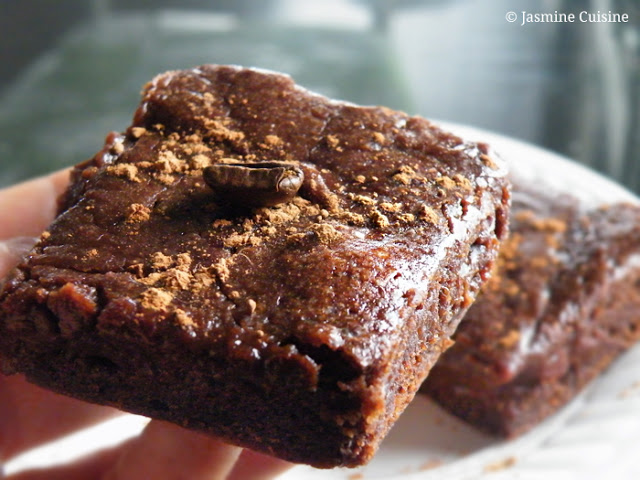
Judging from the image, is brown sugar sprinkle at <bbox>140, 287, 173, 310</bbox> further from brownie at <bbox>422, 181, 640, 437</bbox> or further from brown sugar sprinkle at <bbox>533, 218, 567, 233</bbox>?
brown sugar sprinkle at <bbox>533, 218, 567, 233</bbox>

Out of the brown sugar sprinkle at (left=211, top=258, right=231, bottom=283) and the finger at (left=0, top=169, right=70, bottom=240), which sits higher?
the brown sugar sprinkle at (left=211, top=258, right=231, bottom=283)

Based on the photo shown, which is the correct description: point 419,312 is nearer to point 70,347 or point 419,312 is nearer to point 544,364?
point 70,347

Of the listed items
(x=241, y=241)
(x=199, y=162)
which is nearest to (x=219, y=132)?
(x=199, y=162)

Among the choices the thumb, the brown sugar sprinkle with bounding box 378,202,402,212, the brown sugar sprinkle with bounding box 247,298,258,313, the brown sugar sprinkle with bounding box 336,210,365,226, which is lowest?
the thumb

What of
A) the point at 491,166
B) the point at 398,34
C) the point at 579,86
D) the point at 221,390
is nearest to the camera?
the point at 221,390

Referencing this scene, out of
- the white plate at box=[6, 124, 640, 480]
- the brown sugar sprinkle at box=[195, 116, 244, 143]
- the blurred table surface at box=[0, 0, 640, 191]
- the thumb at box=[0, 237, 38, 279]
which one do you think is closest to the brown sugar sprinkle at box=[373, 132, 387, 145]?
the brown sugar sprinkle at box=[195, 116, 244, 143]

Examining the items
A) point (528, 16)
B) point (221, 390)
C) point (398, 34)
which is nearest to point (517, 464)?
point (221, 390)

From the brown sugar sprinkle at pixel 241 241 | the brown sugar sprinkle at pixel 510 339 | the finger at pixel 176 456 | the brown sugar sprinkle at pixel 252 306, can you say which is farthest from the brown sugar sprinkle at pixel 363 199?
the brown sugar sprinkle at pixel 510 339

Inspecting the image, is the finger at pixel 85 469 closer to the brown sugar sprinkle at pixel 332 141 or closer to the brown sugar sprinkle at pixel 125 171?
the brown sugar sprinkle at pixel 125 171
